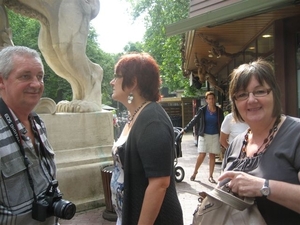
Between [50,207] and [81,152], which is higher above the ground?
[50,207]

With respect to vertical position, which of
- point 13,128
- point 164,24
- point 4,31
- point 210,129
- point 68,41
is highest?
point 164,24

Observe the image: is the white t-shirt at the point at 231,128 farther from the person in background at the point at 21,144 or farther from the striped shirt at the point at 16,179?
the striped shirt at the point at 16,179

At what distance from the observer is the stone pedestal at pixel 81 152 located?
5270 millimetres

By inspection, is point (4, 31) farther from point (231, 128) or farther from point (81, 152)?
point (231, 128)

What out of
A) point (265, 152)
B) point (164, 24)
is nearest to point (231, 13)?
point (265, 152)

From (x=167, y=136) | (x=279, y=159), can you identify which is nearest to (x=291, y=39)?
(x=167, y=136)

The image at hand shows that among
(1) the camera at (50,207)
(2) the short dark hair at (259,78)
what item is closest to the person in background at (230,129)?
(2) the short dark hair at (259,78)

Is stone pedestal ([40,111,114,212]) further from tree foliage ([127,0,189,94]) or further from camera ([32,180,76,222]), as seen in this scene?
tree foliage ([127,0,189,94])

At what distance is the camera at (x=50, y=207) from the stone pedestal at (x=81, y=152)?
344cm

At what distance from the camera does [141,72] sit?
2121 millimetres

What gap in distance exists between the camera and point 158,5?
23.5m

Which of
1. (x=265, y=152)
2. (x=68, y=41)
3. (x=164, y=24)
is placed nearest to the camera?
(x=265, y=152)

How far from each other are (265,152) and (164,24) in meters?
21.9

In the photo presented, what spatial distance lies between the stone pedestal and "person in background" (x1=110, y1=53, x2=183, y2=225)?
323 cm
